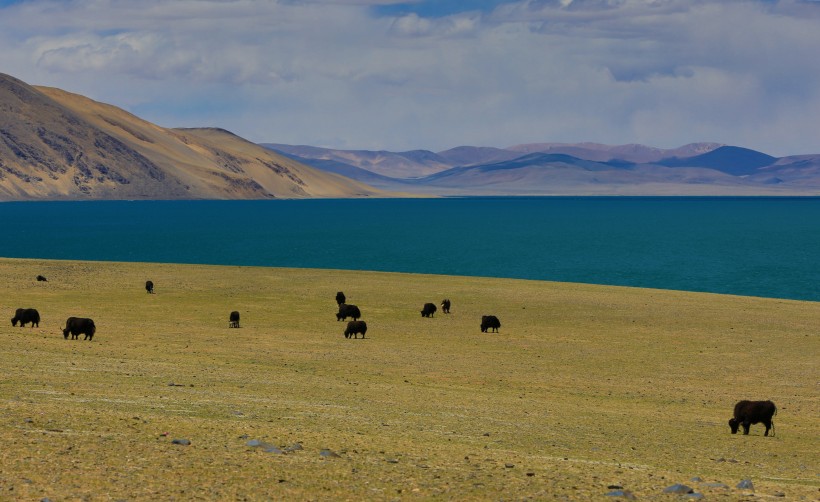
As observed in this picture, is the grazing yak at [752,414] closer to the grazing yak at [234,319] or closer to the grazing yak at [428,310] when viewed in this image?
the grazing yak at [234,319]

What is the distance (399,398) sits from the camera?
2727cm

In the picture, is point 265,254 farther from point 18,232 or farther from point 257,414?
point 257,414

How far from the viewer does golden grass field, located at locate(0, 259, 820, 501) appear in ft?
53.2

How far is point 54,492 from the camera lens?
562 inches

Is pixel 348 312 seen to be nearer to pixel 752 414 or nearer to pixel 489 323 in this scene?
pixel 489 323

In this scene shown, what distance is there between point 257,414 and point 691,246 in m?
146

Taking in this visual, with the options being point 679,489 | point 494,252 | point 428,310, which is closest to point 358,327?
point 428,310

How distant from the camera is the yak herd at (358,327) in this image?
82.1 feet

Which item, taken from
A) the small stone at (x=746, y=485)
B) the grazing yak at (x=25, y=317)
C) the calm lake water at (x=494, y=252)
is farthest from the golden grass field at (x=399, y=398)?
the calm lake water at (x=494, y=252)

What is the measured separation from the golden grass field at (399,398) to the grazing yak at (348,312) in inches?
33.6

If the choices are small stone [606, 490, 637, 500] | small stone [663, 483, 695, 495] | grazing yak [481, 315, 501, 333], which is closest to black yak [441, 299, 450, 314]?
grazing yak [481, 315, 501, 333]

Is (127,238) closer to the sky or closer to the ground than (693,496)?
closer to the sky

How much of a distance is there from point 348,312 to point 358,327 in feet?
21.2

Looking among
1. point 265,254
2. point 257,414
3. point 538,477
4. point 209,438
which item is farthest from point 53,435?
point 265,254
